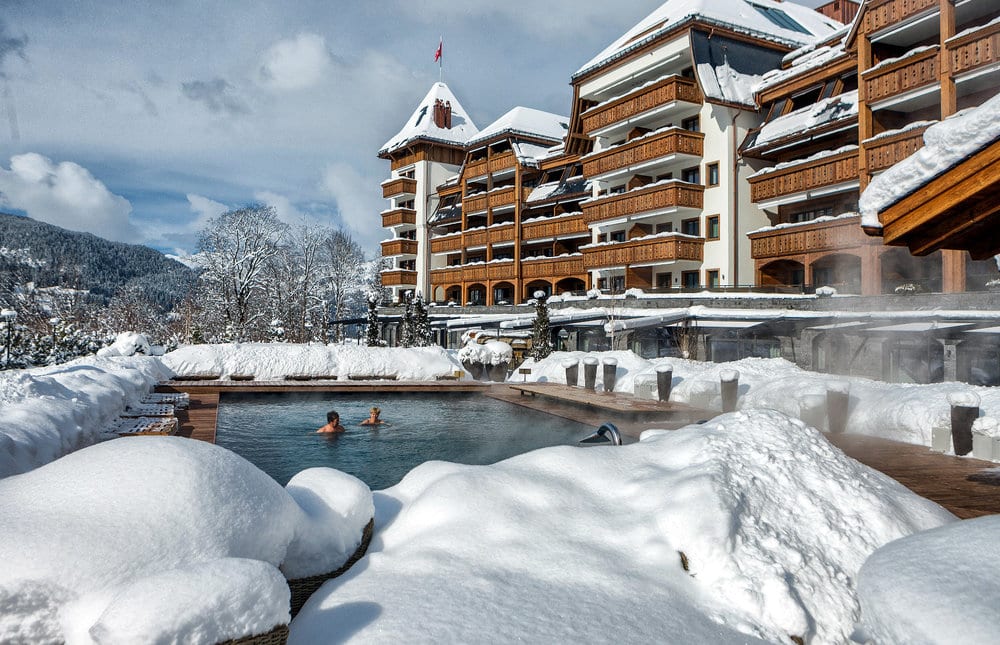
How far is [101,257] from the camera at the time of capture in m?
108

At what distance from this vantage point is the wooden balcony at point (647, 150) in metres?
26.8

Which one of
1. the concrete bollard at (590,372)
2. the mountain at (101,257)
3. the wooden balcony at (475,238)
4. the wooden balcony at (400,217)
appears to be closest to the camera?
the concrete bollard at (590,372)

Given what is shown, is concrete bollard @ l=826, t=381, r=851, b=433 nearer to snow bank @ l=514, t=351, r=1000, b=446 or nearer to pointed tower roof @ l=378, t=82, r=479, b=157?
snow bank @ l=514, t=351, r=1000, b=446

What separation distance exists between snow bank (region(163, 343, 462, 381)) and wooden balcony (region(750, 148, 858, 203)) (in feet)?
44.0

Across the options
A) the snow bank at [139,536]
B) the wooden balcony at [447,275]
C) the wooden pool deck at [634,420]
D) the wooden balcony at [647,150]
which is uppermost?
the wooden balcony at [647,150]

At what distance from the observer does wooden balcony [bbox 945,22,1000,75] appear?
16.6 metres

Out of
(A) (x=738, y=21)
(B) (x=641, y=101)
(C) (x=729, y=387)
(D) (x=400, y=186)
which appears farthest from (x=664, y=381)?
(D) (x=400, y=186)

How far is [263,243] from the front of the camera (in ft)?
151

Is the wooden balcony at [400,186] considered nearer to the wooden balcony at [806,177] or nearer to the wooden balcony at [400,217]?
the wooden balcony at [400,217]

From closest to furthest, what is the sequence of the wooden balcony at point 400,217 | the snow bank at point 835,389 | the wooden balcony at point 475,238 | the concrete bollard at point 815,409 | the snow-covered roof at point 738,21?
the snow bank at point 835,389 → the concrete bollard at point 815,409 → the snow-covered roof at point 738,21 → the wooden balcony at point 475,238 → the wooden balcony at point 400,217

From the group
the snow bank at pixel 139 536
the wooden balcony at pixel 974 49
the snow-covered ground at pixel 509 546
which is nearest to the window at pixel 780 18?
the wooden balcony at pixel 974 49

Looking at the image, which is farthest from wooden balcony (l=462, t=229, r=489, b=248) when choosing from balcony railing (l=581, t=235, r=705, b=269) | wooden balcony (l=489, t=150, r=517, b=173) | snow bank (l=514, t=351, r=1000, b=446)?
snow bank (l=514, t=351, r=1000, b=446)

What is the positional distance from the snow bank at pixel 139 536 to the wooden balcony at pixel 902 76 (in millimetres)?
21774

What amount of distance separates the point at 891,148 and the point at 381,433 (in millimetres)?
17343
